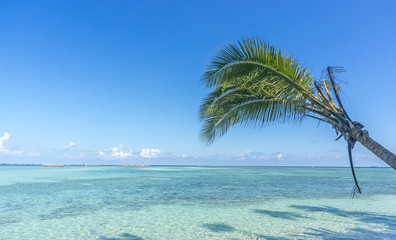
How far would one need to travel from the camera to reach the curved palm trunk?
10.7ft

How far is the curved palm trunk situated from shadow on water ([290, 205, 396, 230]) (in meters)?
6.85

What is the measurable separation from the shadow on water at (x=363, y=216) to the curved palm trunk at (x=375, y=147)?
22.5 ft

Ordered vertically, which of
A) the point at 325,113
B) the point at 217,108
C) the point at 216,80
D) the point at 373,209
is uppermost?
the point at 216,80

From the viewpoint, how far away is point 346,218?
9516 millimetres

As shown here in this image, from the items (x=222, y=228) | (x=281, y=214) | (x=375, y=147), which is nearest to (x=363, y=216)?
(x=281, y=214)

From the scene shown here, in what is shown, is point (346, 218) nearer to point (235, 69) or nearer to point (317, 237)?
point (317, 237)

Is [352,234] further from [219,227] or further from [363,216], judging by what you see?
[219,227]

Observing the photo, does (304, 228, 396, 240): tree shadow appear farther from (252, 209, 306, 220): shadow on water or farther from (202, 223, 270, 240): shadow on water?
(252, 209, 306, 220): shadow on water

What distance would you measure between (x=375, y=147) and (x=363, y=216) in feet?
28.2

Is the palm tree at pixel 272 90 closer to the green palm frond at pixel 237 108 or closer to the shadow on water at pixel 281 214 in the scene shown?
the green palm frond at pixel 237 108

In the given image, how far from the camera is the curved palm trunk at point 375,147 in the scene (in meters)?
3.26

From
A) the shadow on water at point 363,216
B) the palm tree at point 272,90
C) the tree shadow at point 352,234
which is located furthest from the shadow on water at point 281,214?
the palm tree at point 272,90

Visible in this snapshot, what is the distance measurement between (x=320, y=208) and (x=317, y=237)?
17.5 feet

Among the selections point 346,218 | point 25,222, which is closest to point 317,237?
point 346,218
